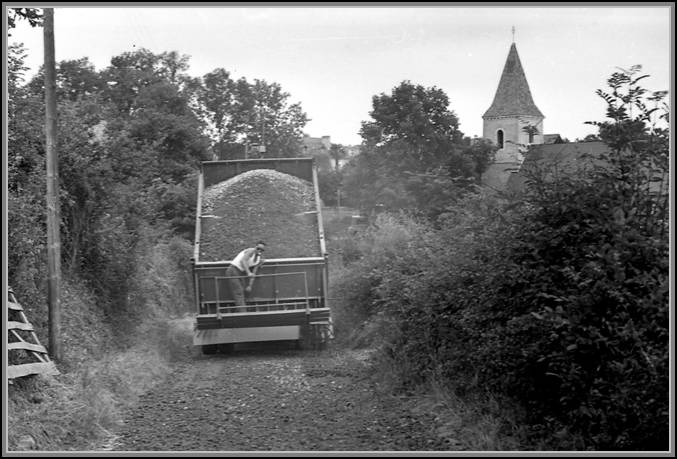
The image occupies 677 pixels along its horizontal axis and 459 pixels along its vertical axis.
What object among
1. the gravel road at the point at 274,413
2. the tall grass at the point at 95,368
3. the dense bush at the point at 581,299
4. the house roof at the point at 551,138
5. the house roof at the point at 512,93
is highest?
the house roof at the point at 512,93

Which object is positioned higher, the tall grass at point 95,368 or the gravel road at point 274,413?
the tall grass at point 95,368

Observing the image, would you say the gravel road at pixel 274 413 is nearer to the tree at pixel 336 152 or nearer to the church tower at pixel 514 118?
the church tower at pixel 514 118

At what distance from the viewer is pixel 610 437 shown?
6.03 meters

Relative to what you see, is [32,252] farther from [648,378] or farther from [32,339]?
[648,378]

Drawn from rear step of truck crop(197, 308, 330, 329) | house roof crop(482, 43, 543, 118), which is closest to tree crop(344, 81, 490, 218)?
house roof crop(482, 43, 543, 118)

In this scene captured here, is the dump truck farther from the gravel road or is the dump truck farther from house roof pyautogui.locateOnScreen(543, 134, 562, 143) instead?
house roof pyautogui.locateOnScreen(543, 134, 562, 143)

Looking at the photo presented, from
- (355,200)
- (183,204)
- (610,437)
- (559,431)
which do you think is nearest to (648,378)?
(610,437)

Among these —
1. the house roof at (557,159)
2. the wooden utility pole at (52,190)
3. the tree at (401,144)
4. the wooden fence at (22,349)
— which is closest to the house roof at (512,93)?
the house roof at (557,159)

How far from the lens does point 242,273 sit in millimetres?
14734

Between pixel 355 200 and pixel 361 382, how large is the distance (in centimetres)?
1974

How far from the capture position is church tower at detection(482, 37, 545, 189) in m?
8.84

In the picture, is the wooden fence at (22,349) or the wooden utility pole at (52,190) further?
the wooden utility pole at (52,190)

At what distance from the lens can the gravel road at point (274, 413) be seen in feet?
25.5

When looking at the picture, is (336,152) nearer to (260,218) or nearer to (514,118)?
(260,218)
